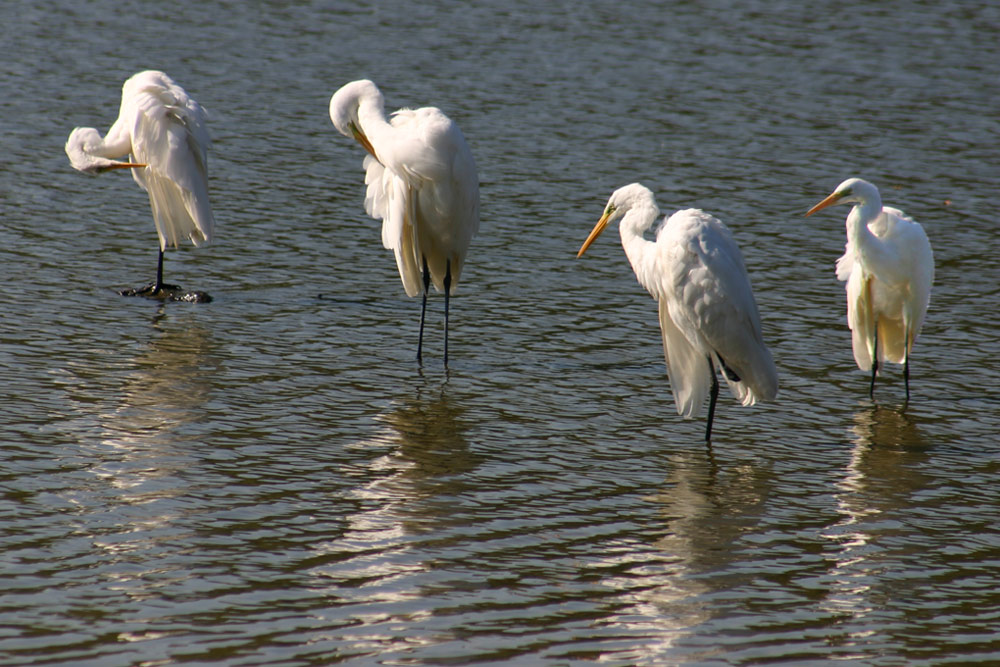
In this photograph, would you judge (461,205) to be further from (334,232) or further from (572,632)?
(572,632)

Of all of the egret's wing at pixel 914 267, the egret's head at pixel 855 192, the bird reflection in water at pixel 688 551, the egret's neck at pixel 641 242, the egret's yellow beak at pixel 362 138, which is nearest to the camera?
the bird reflection in water at pixel 688 551

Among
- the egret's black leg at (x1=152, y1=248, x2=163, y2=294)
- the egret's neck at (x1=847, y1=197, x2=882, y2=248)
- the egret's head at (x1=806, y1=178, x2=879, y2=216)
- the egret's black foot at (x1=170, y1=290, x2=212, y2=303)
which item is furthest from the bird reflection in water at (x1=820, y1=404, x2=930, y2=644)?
the egret's black leg at (x1=152, y1=248, x2=163, y2=294)

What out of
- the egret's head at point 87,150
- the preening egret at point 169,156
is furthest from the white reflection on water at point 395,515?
the egret's head at point 87,150

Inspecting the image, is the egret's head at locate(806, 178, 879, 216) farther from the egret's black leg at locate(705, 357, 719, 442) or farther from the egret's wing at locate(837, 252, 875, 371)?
the egret's black leg at locate(705, 357, 719, 442)

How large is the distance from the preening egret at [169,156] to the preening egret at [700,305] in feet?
10.9

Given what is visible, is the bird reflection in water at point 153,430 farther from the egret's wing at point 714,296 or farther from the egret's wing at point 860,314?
the egret's wing at point 860,314

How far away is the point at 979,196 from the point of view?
Answer: 11789mm

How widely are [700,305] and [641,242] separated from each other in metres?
0.55

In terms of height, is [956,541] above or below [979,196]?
below

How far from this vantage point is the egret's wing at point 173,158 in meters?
8.98

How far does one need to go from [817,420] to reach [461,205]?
2.49 metres

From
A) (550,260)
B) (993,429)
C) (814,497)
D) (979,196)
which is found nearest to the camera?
(814,497)

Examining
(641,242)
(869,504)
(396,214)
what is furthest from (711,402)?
(396,214)

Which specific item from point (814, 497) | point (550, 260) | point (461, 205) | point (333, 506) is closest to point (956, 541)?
point (814, 497)
